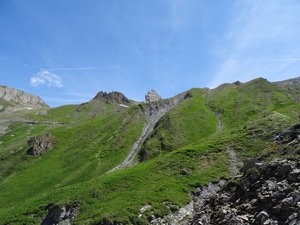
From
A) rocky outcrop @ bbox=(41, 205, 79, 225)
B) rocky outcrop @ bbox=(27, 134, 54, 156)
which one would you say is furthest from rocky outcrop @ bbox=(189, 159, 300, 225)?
rocky outcrop @ bbox=(27, 134, 54, 156)

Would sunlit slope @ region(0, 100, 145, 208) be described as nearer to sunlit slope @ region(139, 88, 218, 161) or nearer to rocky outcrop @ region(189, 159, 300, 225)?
sunlit slope @ region(139, 88, 218, 161)

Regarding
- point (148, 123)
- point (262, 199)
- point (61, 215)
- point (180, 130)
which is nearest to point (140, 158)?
point (180, 130)

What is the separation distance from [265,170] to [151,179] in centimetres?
4192

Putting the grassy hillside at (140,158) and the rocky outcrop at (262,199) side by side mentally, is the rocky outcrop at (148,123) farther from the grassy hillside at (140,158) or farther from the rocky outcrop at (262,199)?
the rocky outcrop at (262,199)

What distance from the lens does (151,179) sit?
6216 cm

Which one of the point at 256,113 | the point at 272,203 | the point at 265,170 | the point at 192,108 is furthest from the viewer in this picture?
the point at 192,108

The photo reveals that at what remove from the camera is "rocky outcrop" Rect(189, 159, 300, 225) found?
1827 centimetres

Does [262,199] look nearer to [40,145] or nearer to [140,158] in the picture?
[140,158]

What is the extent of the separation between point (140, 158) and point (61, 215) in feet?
178

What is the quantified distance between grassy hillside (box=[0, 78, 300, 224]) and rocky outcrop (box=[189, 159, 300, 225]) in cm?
808

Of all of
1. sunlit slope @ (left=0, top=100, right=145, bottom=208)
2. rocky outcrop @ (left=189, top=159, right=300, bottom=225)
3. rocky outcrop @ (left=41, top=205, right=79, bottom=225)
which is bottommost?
rocky outcrop @ (left=41, top=205, right=79, bottom=225)

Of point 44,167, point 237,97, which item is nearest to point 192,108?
point 237,97

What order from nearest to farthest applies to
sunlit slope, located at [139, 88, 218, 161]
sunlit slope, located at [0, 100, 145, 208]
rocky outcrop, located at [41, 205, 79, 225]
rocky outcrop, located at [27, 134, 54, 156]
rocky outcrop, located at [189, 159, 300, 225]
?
rocky outcrop, located at [189, 159, 300, 225], rocky outcrop, located at [41, 205, 79, 225], sunlit slope, located at [0, 100, 145, 208], sunlit slope, located at [139, 88, 218, 161], rocky outcrop, located at [27, 134, 54, 156]

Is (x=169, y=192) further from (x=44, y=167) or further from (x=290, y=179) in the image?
(x=44, y=167)
